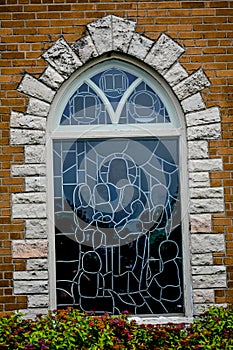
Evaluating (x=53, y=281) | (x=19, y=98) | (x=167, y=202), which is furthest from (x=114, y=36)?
(x=53, y=281)

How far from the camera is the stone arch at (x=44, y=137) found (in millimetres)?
6133

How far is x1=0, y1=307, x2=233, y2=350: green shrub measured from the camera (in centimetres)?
480

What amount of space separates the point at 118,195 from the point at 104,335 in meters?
1.76

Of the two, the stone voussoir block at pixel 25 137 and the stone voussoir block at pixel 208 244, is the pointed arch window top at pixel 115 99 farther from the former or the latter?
the stone voussoir block at pixel 208 244

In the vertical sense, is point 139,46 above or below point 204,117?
above

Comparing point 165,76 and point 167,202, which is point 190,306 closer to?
point 167,202

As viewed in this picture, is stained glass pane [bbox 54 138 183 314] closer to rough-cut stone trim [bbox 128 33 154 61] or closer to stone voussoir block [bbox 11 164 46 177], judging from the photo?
stone voussoir block [bbox 11 164 46 177]

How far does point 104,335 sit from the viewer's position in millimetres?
4887

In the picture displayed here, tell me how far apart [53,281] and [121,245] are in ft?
2.44

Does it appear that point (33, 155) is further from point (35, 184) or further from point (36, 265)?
point (36, 265)

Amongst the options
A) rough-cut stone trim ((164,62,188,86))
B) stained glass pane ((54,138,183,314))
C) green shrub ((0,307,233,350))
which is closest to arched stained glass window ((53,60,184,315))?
stained glass pane ((54,138,183,314))

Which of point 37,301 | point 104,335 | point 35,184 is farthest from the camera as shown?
point 35,184

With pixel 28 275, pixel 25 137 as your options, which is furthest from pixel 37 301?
pixel 25 137

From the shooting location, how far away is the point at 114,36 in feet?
20.7
